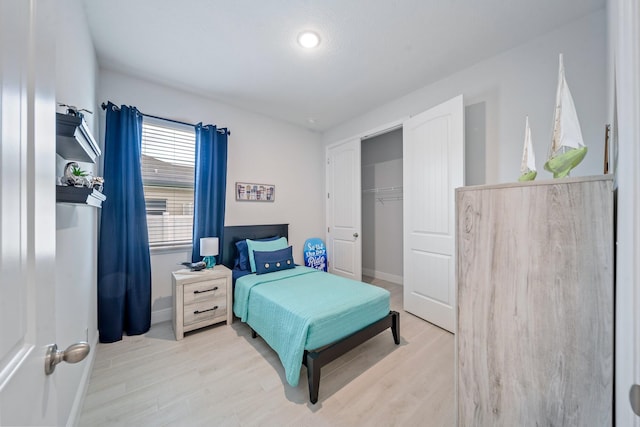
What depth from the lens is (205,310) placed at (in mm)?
2496

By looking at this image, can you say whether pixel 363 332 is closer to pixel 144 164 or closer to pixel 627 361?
pixel 627 361

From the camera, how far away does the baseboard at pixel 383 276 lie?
13.5 ft

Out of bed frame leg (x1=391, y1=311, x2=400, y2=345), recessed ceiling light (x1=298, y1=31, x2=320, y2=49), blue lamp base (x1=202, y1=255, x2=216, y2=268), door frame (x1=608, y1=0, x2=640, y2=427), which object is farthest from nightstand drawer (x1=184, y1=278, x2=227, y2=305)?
door frame (x1=608, y1=0, x2=640, y2=427)

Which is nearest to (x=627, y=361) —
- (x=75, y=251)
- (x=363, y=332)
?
(x=363, y=332)

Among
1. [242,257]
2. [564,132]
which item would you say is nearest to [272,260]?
[242,257]

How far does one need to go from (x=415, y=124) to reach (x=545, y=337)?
2.49 m

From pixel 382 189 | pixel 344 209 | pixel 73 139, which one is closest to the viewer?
pixel 73 139

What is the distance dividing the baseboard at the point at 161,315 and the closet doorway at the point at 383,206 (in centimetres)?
326

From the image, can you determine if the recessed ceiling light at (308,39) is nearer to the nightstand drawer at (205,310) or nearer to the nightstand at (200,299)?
the nightstand at (200,299)

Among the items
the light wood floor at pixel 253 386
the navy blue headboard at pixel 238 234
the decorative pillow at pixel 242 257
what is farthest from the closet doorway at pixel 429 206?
the decorative pillow at pixel 242 257

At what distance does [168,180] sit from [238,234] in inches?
41.8

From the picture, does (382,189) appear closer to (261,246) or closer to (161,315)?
(261,246)

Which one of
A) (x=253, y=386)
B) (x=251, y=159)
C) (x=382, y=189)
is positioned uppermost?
(x=251, y=159)

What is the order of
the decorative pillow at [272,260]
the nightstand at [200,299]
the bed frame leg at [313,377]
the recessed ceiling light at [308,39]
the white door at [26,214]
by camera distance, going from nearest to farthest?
the white door at [26,214], the bed frame leg at [313,377], the recessed ceiling light at [308,39], the nightstand at [200,299], the decorative pillow at [272,260]
